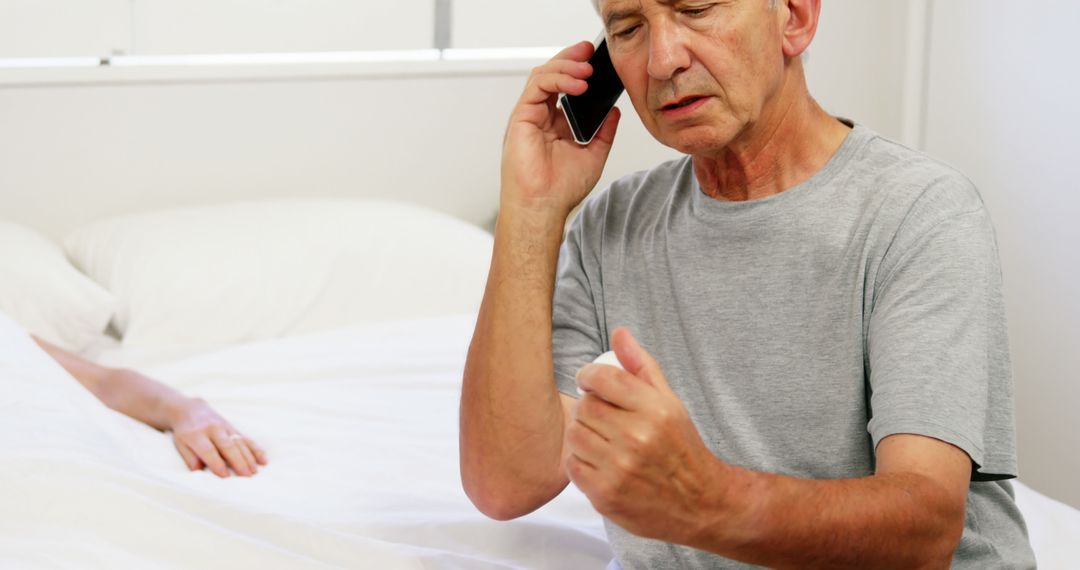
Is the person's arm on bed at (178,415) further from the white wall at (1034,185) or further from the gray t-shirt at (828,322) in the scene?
the white wall at (1034,185)

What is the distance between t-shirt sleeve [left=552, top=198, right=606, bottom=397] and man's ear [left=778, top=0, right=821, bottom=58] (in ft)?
0.97

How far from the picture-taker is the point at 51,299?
2188 millimetres

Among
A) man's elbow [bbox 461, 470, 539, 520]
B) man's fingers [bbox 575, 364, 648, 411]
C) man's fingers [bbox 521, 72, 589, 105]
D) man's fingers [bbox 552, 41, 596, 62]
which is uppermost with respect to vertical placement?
man's fingers [bbox 552, 41, 596, 62]

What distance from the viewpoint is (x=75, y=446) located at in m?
1.21

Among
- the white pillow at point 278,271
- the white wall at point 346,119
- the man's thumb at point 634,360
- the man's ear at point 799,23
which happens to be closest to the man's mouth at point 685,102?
the man's ear at point 799,23

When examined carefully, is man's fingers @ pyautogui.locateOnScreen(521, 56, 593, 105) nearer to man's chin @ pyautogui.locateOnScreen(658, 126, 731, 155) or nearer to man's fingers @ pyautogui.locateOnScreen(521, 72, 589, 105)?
man's fingers @ pyautogui.locateOnScreen(521, 72, 589, 105)

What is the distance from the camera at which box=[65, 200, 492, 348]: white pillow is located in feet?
7.37

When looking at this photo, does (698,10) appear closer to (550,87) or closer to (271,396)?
(550,87)

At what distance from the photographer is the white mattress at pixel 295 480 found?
1.04 metres

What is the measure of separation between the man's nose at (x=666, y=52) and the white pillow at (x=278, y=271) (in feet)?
4.08

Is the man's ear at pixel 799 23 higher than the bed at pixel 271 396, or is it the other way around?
the man's ear at pixel 799 23

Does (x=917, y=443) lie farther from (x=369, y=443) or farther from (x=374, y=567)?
(x=369, y=443)

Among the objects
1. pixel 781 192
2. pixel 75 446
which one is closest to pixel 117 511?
pixel 75 446

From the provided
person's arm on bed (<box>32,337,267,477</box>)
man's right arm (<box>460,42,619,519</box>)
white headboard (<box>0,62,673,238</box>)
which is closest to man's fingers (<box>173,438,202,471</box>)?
person's arm on bed (<box>32,337,267,477</box>)
